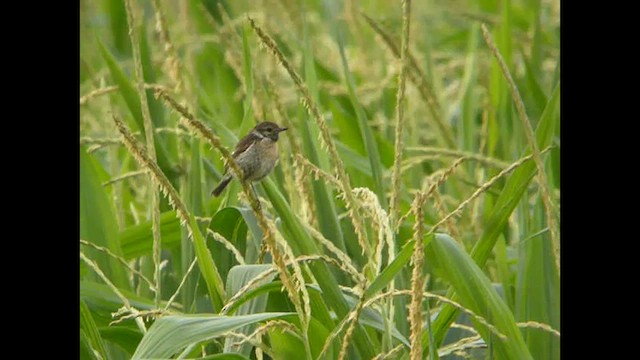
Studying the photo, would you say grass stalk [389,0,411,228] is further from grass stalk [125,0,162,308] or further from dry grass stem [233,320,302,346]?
grass stalk [125,0,162,308]

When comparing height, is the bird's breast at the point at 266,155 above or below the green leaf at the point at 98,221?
above

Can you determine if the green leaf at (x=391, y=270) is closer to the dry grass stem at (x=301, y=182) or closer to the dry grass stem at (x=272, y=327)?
the dry grass stem at (x=272, y=327)

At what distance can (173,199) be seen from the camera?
2.18 metres

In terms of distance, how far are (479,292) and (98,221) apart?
110cm

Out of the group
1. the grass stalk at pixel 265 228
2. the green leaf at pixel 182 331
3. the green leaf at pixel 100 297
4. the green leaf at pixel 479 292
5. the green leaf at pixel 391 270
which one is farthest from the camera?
the green leaf at pixel 100 297

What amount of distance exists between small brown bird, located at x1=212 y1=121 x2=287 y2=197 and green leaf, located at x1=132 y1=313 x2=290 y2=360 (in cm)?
101

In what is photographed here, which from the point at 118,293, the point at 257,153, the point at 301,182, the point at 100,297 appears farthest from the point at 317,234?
the point at 257,153

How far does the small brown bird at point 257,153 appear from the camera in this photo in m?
3.37

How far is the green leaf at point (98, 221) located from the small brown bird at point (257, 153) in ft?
1.19

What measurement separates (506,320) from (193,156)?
112 cm

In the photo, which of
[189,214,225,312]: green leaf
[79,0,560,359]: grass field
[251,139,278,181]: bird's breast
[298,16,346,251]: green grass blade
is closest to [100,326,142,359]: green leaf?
[79,0,560,359]: grass field

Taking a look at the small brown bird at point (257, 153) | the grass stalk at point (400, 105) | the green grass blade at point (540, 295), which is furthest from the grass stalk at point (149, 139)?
the green grass blade at point (540, 295)

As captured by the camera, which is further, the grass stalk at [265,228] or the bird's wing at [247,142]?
the bird's wing at [247,142]

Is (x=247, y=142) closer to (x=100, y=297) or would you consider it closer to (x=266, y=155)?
(x=266, y=155)
